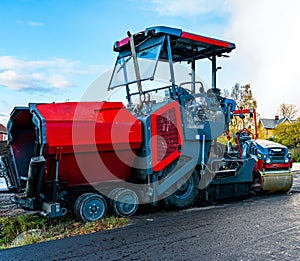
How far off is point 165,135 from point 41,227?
8.78ft

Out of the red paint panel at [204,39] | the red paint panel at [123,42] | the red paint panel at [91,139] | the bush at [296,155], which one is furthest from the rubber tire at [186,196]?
the bush at [296,155]

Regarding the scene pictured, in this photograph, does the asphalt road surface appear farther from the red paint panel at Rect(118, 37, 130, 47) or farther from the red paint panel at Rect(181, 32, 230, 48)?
the red paint panel at Rect(118, 37, 130, 47)

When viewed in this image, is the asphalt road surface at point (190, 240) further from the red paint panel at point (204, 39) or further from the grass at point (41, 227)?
the red paint panel at point (204, 39)

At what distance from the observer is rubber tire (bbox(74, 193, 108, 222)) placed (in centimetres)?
586

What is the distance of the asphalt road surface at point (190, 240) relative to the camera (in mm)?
4074

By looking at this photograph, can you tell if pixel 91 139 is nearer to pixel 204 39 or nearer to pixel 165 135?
pixel 165 135

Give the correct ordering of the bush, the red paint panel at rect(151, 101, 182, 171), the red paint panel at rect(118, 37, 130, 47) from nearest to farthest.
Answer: the red paint panel at rect(151, 101, 182, 171) → the red paint panel at rect(118, 37, 130, 47) → the bush

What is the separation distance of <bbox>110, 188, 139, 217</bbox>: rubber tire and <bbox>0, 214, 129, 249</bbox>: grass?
0.25m

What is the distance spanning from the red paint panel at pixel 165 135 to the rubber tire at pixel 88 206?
115 centimetres

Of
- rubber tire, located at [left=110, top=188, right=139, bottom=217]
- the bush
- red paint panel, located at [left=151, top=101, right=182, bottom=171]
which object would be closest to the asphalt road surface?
rubber tire, located at [left=110, top=188, right=139, bottom=217]

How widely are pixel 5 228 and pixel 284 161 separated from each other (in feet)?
21.2

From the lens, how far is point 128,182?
21.9ft

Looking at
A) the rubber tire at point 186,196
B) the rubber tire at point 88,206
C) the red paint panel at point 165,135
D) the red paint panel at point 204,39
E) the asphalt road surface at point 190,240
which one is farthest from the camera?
the red paint panel at point 204,39

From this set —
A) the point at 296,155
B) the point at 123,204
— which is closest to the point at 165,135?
the point at 123,204
